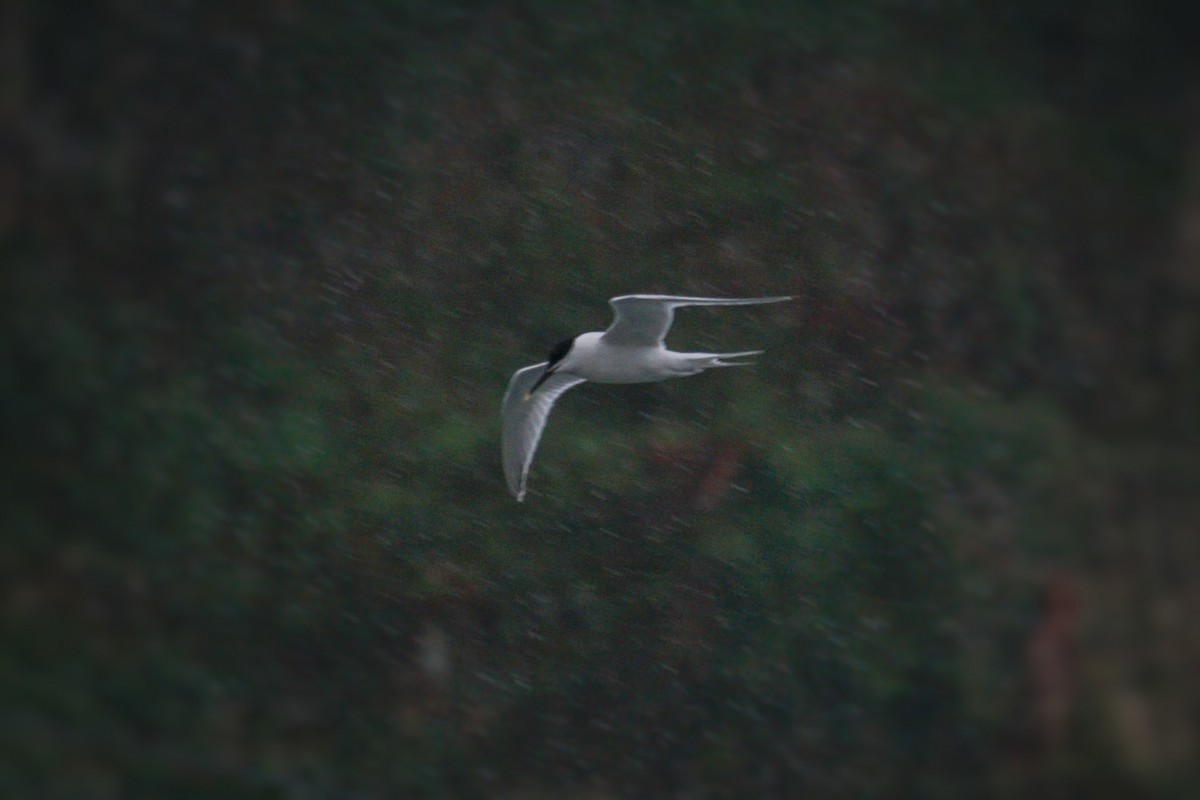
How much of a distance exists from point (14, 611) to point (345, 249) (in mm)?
1358

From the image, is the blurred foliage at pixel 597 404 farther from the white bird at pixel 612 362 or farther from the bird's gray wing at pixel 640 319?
the bird's gray wing at pixel 640 319

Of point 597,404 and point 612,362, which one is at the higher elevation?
point 612,362

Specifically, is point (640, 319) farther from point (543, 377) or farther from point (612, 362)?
point (543, 377)

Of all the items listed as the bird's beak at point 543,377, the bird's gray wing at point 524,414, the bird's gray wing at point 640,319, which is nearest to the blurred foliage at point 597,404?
the bird's gray wing at point 524,414

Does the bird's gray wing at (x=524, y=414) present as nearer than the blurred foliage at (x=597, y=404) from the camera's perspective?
Yes

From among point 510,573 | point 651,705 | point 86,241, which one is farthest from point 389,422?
point 86,241

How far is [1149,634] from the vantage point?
3.35 metres

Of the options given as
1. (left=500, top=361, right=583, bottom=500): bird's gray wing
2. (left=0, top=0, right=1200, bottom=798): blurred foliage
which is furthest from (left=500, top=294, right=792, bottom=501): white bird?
(left=0, top=0, right=1200, bottom=798): blurred foliage

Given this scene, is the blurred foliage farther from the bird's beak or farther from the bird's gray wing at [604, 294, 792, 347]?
Answer: the bird's gray wing at [604, 294, 792, 347]

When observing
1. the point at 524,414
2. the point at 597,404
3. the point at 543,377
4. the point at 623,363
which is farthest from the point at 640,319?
the point at 597,404

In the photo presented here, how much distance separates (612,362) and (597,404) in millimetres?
518

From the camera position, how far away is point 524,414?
229cm

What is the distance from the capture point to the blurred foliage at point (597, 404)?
2.71 meters

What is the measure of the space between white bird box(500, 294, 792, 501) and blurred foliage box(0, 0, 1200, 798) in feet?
0.90
